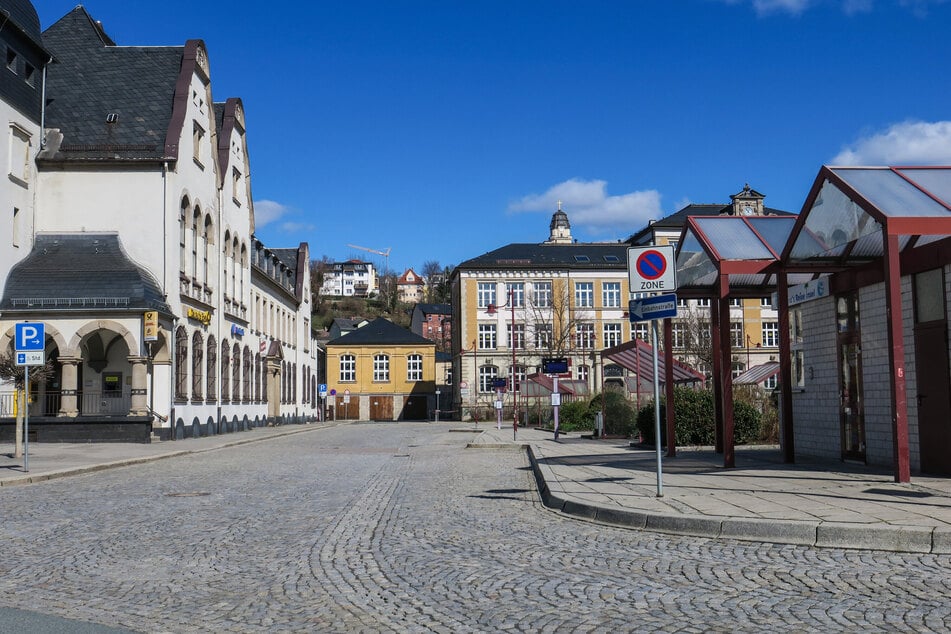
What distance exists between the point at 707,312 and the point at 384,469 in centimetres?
5014

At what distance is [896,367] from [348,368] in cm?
7742

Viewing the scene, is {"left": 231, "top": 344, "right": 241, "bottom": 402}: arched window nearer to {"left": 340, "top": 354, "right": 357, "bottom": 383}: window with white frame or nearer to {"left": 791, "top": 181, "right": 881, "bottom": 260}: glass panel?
{"left": 791, "top": 181, "right": 881, "bottom": 260}: glass panel

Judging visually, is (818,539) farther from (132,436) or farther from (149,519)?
(132,436)

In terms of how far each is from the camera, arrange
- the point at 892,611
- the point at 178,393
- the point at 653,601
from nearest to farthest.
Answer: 1. the point at 892,611
2. the point at 653,601
3. the point at 178,393

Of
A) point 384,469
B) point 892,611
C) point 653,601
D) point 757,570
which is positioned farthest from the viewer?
point 384,469

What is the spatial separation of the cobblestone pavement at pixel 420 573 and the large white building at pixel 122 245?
60.0ft

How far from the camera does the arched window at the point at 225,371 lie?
139ft

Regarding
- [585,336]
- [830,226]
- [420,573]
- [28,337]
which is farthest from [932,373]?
[585,336]

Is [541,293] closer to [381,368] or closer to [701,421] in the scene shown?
[381,368]

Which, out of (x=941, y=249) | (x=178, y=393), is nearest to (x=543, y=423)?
(x=178, y=393)

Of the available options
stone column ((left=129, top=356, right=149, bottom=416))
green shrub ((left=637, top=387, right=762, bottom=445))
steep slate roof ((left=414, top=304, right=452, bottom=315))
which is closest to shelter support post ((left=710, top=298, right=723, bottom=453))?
green shrub ((left=637, top=387, right=762, bottom=445))

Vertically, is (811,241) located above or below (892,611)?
above

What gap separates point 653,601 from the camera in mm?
6336

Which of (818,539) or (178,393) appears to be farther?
(178,393)
